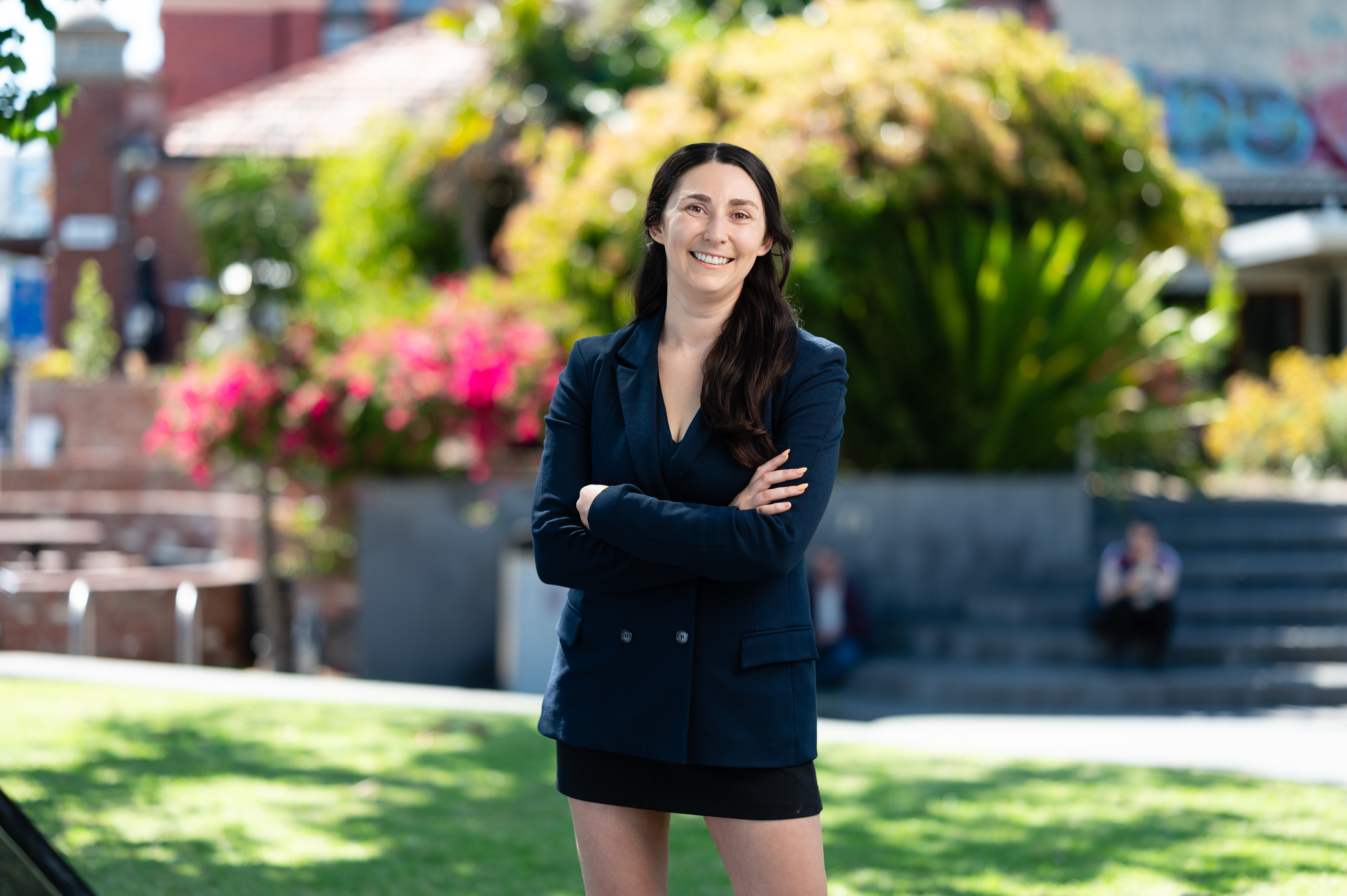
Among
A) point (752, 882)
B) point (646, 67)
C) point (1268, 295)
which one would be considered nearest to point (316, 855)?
point (752, 882)

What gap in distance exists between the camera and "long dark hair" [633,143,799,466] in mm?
2391

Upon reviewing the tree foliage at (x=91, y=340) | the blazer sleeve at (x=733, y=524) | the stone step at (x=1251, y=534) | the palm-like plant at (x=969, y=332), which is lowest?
the stone step at (x=1251, y=534)

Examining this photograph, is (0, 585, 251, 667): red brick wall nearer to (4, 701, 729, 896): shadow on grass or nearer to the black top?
(4, 701, 729, 896): shadow on grass

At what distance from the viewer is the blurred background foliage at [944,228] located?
32.6 feet

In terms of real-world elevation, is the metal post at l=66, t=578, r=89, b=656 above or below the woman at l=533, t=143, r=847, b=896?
below

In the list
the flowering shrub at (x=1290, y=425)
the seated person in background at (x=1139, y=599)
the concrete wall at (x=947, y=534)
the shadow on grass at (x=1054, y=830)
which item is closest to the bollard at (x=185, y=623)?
the concrete wall at (x=947, y=534)

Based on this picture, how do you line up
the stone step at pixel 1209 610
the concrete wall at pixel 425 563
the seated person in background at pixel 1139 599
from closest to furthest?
the seated person in background at pixel 1139 599 < the stone step at pixel 1209 610 < the concrete wall at pixel 425 563

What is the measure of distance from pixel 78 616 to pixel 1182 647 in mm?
8128

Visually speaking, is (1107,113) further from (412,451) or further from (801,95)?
(412,451)

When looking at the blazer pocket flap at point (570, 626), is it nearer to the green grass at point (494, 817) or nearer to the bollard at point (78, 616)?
the green grass at point (494, 817)

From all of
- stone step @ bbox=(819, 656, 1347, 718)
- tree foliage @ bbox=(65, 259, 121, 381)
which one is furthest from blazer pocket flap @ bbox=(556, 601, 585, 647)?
tree foliage @ bbox=(65, 259, 121, 381)

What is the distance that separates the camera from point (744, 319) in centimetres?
250

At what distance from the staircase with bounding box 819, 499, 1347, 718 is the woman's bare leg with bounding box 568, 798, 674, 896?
6.15m

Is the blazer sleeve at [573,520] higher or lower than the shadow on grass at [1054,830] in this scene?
higher
